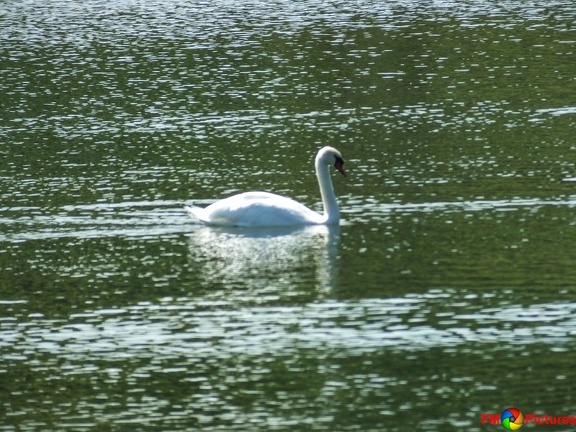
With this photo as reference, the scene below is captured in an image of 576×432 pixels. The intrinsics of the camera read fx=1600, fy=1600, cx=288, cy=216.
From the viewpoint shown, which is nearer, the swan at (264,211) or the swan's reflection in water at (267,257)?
the swan's reflection in water at (267,257)

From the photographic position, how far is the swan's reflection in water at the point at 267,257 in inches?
655

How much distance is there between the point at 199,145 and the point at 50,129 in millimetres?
3452

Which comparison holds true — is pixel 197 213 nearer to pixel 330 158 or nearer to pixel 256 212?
pixel 256 212

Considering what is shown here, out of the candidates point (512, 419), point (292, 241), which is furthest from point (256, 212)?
point (512, 419)

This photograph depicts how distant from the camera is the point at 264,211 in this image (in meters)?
19.3

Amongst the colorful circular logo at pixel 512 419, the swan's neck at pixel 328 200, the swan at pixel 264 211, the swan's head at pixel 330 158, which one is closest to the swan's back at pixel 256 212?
the swan at pixel 264 211

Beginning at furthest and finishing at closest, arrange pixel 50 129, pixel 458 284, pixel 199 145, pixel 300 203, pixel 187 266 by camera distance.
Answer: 1. pixel 50 129
2. pixel 199 145
3. pixel 300 203
4. pixel 187 266
5. pixel 458 284

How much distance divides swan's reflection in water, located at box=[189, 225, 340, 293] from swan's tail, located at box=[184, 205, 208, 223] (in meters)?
0.13

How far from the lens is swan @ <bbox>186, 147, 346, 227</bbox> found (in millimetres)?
19328

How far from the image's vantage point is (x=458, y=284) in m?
16.0

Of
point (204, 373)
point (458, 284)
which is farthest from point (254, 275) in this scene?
point (204, 373)

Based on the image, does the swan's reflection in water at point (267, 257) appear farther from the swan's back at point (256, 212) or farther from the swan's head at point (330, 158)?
the swan's head at point (330, 158)

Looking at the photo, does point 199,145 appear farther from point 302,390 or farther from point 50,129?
point 302,390

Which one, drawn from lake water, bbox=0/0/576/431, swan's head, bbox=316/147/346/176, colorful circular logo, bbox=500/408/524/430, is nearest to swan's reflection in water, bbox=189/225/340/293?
lake water, bbox=0/0/576/431
